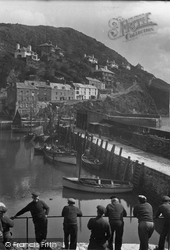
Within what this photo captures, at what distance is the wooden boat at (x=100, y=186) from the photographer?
388 inches

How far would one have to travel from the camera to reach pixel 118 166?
39.3ft

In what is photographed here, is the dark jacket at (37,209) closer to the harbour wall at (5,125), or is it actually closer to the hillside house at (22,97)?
the hillside house at (22,97)

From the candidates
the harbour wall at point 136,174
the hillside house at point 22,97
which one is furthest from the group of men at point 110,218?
the hillside house at point 22,97

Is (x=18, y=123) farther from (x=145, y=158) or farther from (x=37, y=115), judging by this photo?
(x=145, y=158)

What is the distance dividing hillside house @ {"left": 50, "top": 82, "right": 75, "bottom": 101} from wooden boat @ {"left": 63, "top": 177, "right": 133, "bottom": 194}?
69.7ft

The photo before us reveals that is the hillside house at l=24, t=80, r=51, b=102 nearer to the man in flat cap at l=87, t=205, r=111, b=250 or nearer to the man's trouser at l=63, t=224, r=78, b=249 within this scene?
the man's trouser at l=63, t=224, r=78, b=249

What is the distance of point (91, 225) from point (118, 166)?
30.7ft

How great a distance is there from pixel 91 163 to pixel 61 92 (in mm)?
19940

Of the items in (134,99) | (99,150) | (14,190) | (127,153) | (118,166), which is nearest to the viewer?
(14,190)

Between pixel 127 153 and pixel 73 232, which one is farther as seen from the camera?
pixel 127 153

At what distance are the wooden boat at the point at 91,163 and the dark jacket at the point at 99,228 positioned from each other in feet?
34.0

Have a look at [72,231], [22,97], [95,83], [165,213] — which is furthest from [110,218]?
[22,97]

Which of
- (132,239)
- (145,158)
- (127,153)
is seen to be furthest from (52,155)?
(132,239)

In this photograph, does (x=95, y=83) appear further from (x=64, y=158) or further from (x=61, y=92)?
(x=64, y=158)
